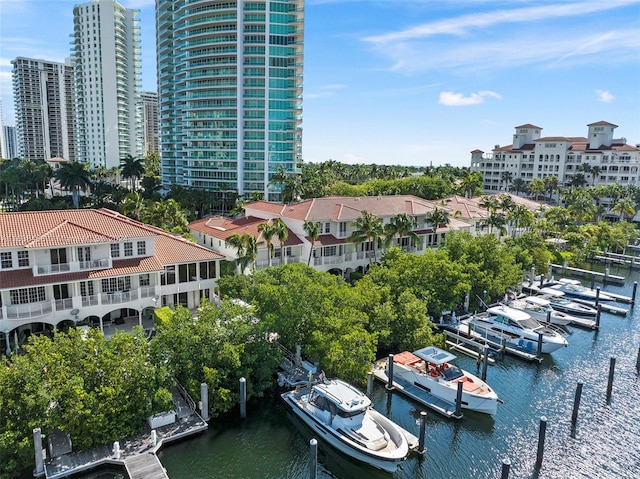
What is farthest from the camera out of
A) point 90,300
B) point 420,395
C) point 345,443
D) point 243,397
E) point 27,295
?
point 90,300

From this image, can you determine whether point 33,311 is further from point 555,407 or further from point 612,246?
point 612,246

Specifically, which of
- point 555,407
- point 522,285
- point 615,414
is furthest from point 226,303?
point 522,285

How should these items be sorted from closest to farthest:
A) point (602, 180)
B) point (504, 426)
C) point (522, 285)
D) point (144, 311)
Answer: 1. point (504, 426)
2. point (144, 311)
3. point (522, 285)
4. point (602, 180)

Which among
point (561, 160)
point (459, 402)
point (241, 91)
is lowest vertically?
point (459, 402)

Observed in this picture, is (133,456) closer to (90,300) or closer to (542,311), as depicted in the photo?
(90,300)

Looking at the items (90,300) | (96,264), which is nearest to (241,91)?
(96,264)

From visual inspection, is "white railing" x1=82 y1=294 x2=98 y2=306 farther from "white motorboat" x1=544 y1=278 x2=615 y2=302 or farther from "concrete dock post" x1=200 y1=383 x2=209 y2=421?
"white motorboat" x1=544 y1=278 x2=615 y2=302
